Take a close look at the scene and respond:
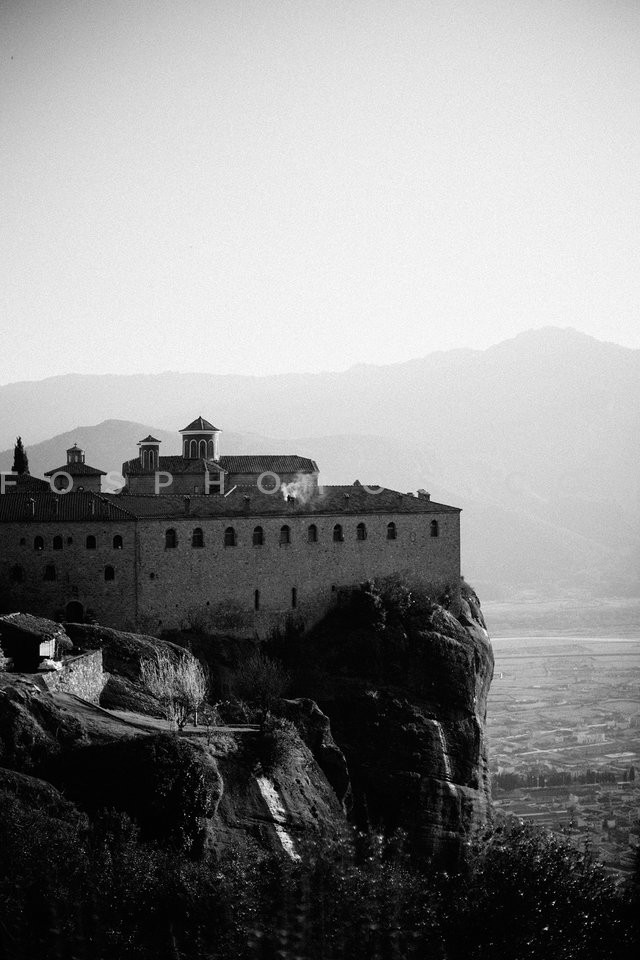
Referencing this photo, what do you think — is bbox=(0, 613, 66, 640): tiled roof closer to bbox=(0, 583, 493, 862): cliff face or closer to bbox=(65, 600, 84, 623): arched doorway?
bbox=(0, 583, 493, 862): cliff face

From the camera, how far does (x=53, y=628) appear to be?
4900 centimetres

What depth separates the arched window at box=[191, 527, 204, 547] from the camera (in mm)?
60094

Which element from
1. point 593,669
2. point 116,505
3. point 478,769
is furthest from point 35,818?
point 593,669

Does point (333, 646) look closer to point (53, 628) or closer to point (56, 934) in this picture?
point (53, 628)

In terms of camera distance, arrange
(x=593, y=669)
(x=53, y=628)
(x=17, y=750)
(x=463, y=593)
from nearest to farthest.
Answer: (x=17, y=750) < (x=53, y=628) < (x=463, y=593) < (x=593, y=669)

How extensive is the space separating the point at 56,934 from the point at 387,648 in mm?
33855

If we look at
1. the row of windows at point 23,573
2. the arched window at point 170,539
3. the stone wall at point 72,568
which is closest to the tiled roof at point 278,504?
the arched window at point 170,539

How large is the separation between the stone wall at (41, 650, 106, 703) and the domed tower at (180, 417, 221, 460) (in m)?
28.4

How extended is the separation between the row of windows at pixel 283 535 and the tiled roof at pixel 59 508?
8.18 ft

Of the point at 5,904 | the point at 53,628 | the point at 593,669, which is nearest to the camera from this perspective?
the point at 5,904

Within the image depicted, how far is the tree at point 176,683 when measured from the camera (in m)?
49.2

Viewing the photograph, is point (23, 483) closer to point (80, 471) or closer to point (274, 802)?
point (80, 471)

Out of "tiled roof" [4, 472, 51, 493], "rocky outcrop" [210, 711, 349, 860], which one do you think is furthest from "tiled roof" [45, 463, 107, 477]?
"rocky outcrop" [210, 711, 349, 860]

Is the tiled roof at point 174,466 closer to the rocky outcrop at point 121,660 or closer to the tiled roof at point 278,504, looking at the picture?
the tiled roof at point 278,504
